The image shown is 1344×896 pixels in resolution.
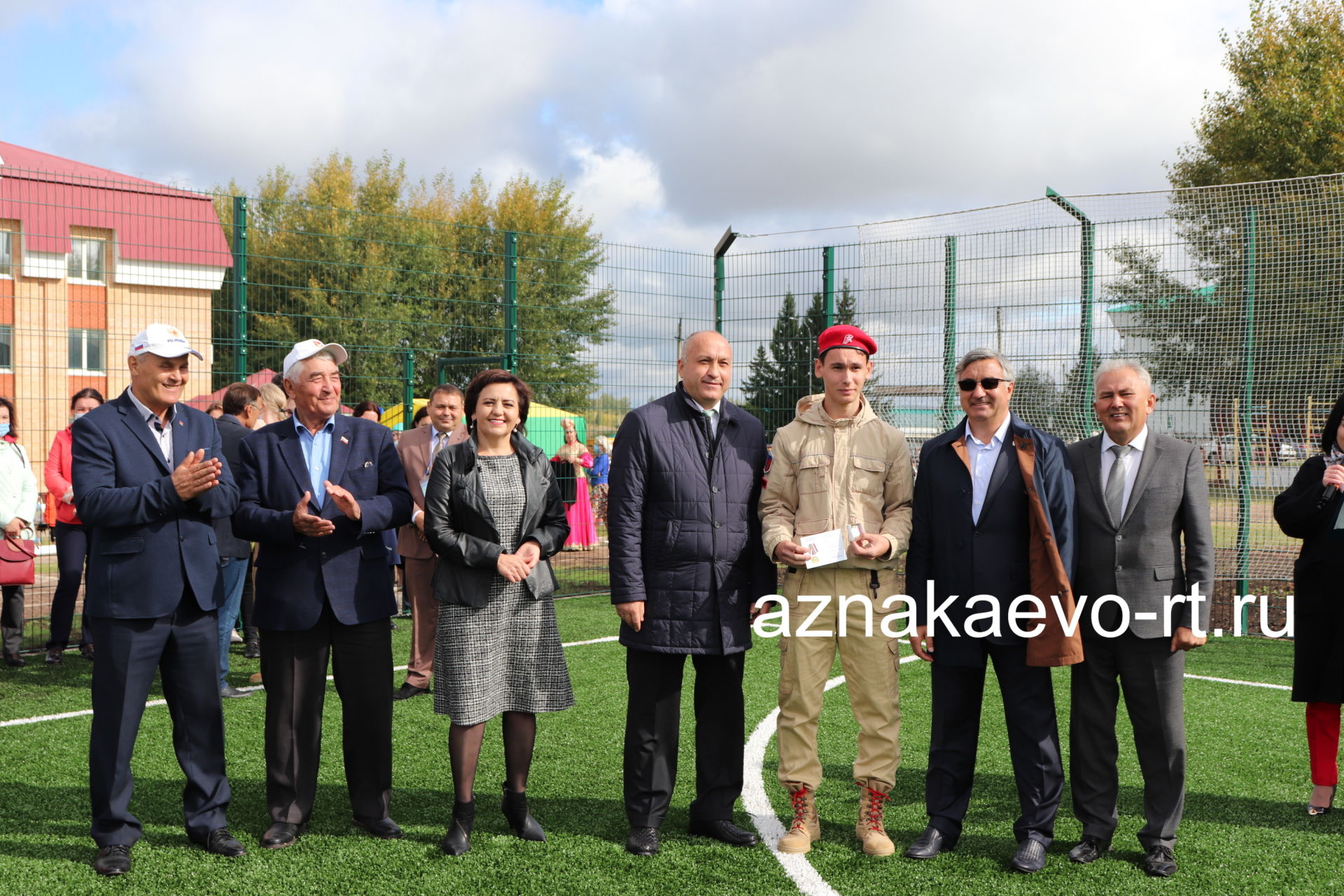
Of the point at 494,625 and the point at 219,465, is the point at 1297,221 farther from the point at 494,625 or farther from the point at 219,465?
the point at 219,465

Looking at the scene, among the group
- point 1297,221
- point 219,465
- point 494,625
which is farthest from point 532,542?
point 1297,221

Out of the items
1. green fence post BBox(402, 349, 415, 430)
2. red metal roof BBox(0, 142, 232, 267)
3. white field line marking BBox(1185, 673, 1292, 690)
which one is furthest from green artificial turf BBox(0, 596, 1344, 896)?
green fence post BBox(402, 349, 415, 430)

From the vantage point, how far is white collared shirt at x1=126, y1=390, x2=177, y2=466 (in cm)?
431

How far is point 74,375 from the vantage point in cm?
838

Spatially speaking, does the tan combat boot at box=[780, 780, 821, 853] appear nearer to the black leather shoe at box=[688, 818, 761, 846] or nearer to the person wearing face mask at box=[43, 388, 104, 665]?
the black leather shoe at box=[688, 818, 761, 846]

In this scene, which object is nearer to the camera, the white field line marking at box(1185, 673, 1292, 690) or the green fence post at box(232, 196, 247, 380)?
the white field line marking at box(1185, 673, 1292, 690)

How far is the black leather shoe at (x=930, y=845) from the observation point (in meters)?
4.25

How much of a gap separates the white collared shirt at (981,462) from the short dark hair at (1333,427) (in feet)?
5.43

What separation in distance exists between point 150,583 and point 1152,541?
3856 mm

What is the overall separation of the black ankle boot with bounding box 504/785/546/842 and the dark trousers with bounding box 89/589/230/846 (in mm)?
1121

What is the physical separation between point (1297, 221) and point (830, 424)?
6.39 meters

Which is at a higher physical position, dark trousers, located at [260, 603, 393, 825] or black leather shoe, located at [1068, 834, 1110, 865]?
dark trousers, located at [260, 603, 393, 825]

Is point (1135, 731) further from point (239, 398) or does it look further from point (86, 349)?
point (86, 349)

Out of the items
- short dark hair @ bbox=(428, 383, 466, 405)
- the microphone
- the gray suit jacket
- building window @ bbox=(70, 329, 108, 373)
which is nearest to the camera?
the gray suit jacket
